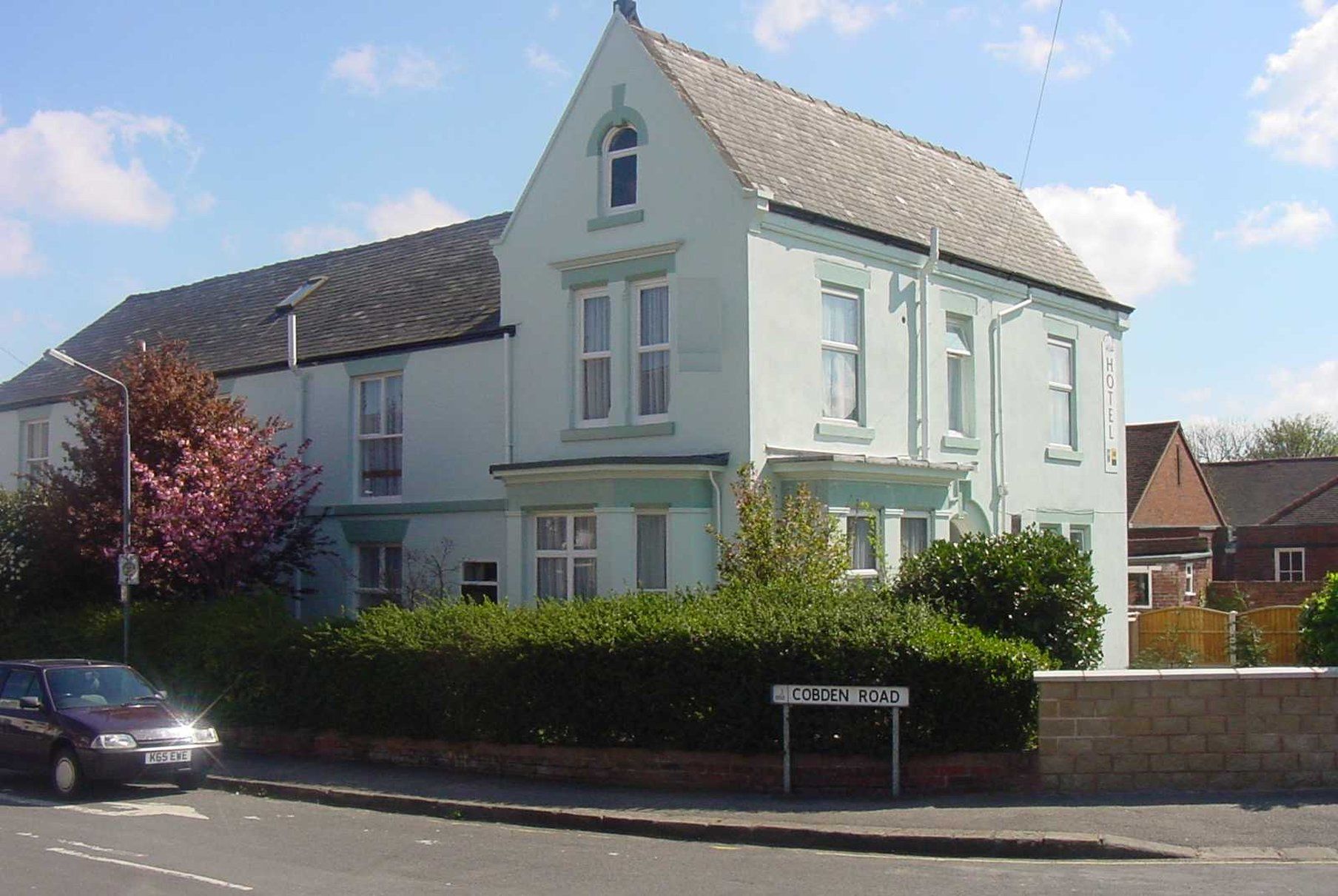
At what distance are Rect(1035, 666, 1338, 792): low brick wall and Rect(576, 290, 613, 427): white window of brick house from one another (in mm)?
8707

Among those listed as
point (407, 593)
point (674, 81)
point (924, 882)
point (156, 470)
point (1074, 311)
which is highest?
point (674, 81)

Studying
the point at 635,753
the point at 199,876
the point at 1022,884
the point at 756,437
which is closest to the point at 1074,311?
the point at 756,437

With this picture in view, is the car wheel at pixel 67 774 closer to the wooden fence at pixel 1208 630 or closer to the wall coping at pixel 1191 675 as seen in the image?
the wall coping at pixel 1191 675

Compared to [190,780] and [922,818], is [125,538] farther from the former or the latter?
[922,818]

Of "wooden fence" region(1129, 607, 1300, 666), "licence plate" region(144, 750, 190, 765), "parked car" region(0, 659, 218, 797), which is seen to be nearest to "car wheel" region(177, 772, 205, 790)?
"parked car" region(0, 659, 218, 797)

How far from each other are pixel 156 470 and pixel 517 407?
593 cm

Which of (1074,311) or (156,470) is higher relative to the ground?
(1074,311)

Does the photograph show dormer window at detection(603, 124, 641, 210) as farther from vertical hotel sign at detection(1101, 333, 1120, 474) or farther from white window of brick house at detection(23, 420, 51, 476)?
white window of brick house at detection(23, 420, 51, 476)

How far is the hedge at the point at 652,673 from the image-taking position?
1344 cm

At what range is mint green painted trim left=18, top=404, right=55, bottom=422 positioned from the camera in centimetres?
2964

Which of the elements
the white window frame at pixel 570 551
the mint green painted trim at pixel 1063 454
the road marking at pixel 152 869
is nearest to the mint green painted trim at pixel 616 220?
the white window frame at pixel 570 551

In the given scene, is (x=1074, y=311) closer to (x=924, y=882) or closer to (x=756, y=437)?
(x=756, y=437)

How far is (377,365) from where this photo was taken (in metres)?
23.7

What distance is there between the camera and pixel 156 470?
72.5ft
